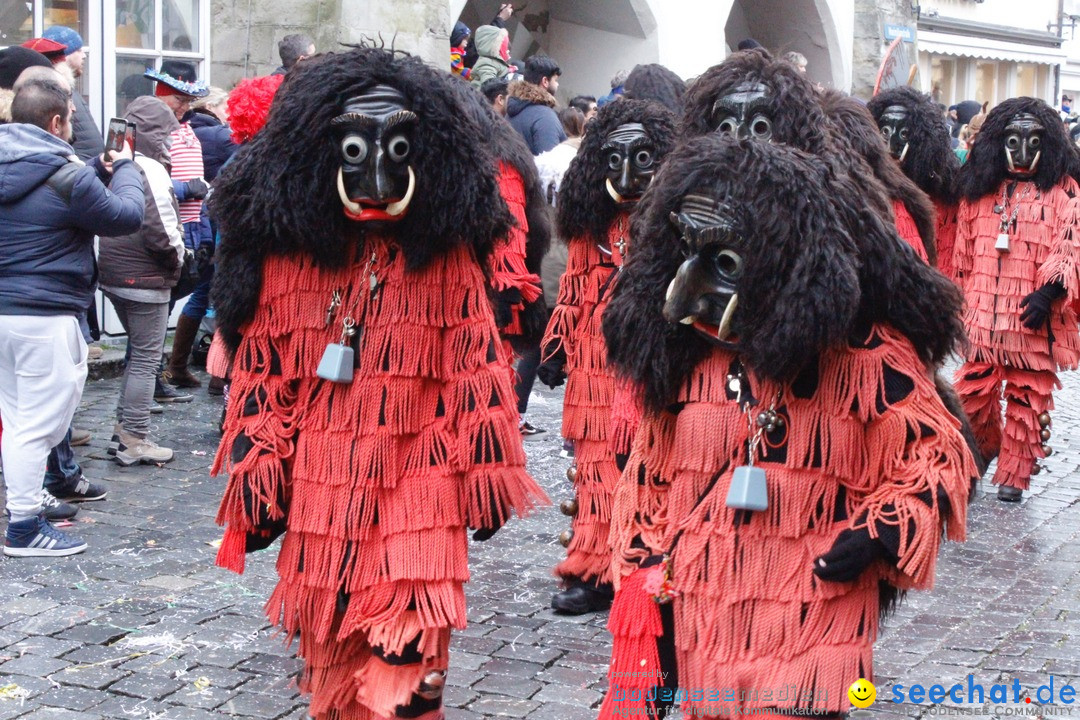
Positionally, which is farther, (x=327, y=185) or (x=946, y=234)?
(x=946, y=234)

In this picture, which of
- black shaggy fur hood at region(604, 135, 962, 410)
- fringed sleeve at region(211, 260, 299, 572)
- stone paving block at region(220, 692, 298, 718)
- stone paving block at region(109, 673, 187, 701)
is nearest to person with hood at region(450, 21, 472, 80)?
stone paving block at region(109, 673, 187, 701)

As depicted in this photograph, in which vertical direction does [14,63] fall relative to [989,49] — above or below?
below

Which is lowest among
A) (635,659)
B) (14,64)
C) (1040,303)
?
(635,659)

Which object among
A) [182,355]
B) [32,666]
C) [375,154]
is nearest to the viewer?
[375,154]

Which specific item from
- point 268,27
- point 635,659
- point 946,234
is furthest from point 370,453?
point 268,27

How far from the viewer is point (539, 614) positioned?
5031 mm

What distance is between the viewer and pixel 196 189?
8.04 m

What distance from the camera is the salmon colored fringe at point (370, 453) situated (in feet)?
11.5

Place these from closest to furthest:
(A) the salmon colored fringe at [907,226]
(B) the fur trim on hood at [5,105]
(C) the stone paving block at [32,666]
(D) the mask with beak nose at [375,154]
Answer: (D) the mask with beak nose at [375,154] → (C) the stone paving block at [32,666] → (A) the salmon colored fringe at [907,226] → (B) the fur trim on hood at [5,105]

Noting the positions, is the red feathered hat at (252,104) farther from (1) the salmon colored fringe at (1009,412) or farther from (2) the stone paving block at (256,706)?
(1) the salmon colored fringe at (1009,412)

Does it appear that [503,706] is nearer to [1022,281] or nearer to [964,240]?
[1022,281]

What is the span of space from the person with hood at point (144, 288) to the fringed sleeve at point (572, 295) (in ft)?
8.59

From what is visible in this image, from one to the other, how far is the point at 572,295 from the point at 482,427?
6.02 feet


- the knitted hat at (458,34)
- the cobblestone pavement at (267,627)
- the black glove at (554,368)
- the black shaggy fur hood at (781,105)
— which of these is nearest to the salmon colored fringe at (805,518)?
the black shaggy fur hood at (781,105)
